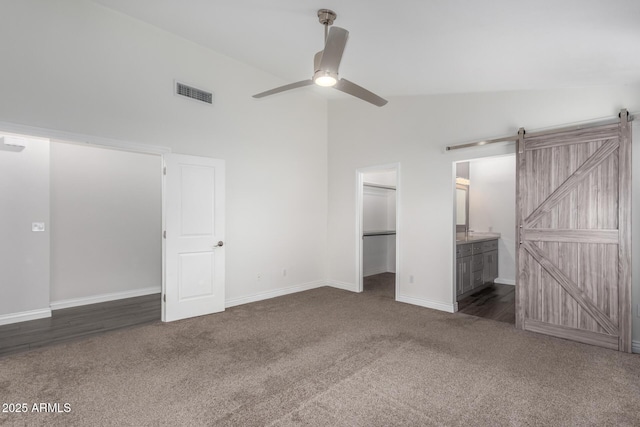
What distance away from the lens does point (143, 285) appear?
555 cm

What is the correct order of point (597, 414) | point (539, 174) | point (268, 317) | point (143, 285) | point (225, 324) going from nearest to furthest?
1. point (597, 414)
2. point (539, 174)
3. point (225, 324)
4. point (268, 317)
5. point (143, 285)

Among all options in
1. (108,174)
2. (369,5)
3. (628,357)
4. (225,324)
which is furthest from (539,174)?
(108,174)

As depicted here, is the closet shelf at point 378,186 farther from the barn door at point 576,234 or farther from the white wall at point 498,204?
the barn door at point 576,234

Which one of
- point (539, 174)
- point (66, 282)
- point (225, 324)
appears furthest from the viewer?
point (66, 282)

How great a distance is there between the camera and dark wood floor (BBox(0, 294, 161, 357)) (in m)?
3.37

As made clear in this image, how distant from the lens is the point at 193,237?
13.8ft

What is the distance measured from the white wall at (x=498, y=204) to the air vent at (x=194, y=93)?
5.05 meters

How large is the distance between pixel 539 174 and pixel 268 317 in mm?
3676

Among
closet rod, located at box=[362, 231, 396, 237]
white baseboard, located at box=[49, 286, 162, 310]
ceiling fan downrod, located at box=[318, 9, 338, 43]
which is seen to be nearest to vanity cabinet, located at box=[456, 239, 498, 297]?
closet rod, located at box=[362, 231, 396, 237]

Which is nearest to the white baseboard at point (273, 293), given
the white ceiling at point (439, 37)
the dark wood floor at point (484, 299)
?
the dark wood floor at point (484, 299)

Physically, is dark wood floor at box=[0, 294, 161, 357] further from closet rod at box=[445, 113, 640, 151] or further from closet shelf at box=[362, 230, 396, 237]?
closet rod at box=[445, 113, 640, 151]

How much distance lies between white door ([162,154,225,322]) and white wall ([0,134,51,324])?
1725 mm

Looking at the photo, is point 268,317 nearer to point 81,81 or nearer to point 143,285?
point 143,285

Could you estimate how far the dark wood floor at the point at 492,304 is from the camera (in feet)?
14.2
